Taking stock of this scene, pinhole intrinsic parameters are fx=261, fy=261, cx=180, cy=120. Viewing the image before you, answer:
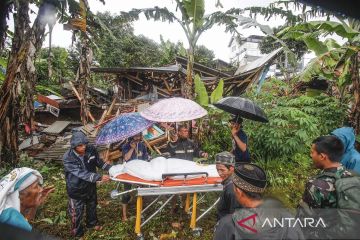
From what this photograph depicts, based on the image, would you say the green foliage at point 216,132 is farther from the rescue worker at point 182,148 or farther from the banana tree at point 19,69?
the banana tree at point 19,69

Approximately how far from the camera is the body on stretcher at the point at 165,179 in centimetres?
333

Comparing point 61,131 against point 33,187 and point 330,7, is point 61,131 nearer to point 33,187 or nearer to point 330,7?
point 33,187

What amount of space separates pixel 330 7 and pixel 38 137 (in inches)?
380

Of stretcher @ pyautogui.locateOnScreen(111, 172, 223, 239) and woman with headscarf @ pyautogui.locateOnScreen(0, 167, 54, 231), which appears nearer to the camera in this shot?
woman with headscarf @ pyautogui.locateOnScreen(0, 167, 54, 231)

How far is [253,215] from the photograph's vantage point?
149 cm

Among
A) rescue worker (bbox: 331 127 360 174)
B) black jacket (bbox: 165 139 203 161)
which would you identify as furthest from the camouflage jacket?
black jacket (bbox: 165 139 203 161)

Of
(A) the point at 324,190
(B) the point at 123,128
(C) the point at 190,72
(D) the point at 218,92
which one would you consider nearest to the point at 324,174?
(A) the point at 324,190

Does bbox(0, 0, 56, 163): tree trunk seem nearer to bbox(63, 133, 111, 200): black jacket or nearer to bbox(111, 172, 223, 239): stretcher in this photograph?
bbox(63, 133, 111, 200): black jacket

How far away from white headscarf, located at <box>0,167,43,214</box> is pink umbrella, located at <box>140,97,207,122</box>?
2362mm

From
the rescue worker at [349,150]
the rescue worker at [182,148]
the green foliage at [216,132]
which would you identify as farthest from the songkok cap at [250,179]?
the green foliage at [216,132]

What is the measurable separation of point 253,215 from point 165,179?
83.3 inches

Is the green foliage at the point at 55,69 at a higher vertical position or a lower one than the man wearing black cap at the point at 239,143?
higher

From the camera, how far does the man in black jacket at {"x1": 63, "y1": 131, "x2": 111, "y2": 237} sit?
140 inches

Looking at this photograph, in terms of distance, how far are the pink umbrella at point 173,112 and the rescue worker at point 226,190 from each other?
163 cm
